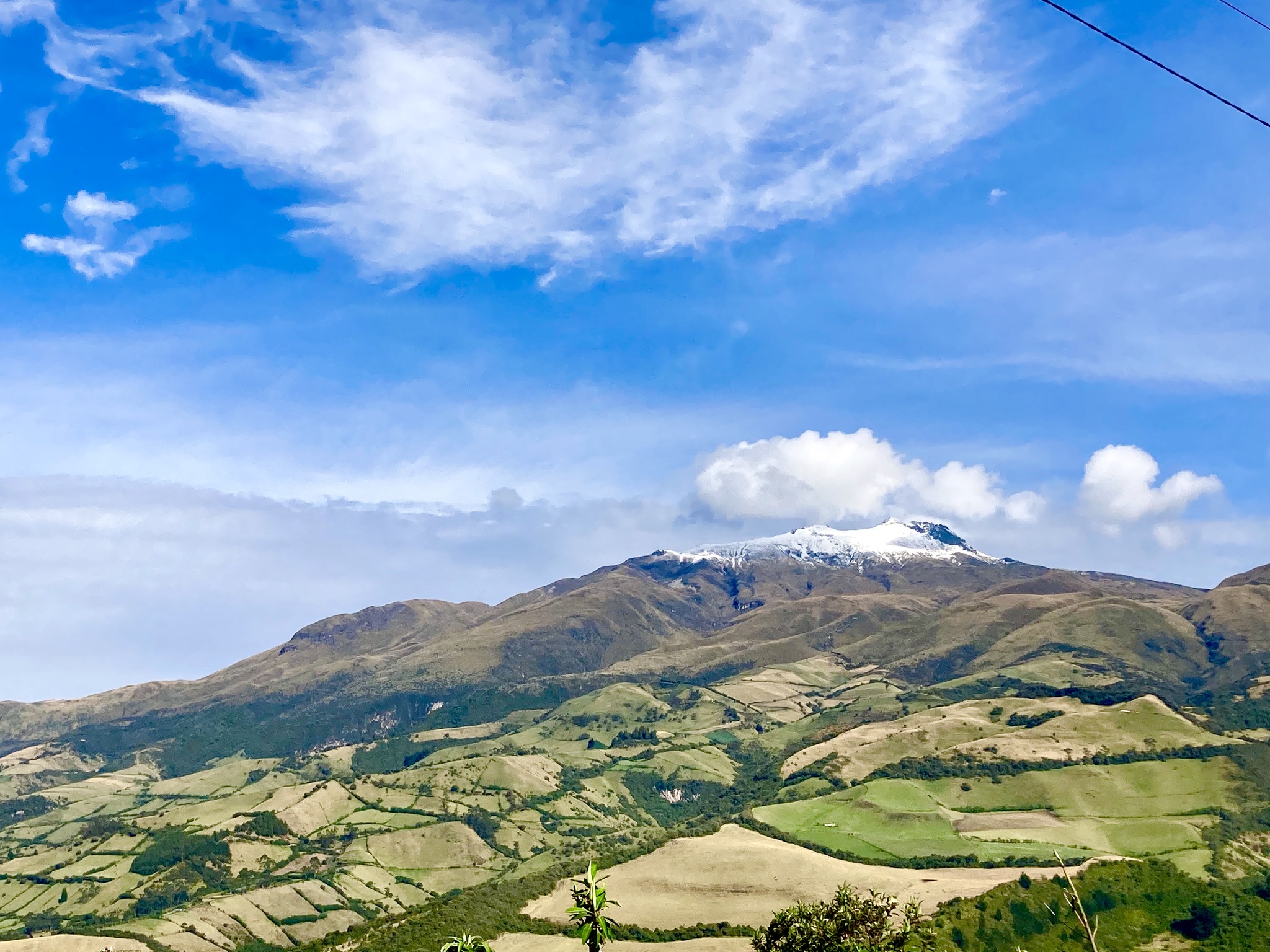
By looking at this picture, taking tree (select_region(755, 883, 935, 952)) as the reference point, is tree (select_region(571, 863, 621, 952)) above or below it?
above

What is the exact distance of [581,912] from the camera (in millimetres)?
75500

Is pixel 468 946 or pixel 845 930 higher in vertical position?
pixel 468 946

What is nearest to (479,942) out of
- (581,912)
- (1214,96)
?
(581,912)

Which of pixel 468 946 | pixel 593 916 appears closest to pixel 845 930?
pixel 468 946

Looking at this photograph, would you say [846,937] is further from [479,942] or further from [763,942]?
[479,942]

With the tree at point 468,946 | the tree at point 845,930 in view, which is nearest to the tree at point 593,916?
the tree at point 468,946

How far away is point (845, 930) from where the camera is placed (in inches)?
4348

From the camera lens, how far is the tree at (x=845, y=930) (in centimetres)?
10862

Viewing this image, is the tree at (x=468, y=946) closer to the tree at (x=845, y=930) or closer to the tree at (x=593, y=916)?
the tree at (x=593, y=916)

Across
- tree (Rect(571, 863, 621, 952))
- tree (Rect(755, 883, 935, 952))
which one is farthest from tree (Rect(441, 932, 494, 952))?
tree (Rect(755, 883, 935, 952))

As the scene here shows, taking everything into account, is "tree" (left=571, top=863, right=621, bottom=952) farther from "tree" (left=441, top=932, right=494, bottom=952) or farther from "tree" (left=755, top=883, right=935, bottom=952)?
"tree" (left=755, top=883, right=935, bottom=952)

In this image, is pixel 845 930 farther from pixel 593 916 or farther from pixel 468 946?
pixel 593 916

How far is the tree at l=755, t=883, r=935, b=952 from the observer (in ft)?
356

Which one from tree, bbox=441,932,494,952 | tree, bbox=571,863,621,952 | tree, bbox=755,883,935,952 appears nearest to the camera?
tree, bbox=571,863,621,952
